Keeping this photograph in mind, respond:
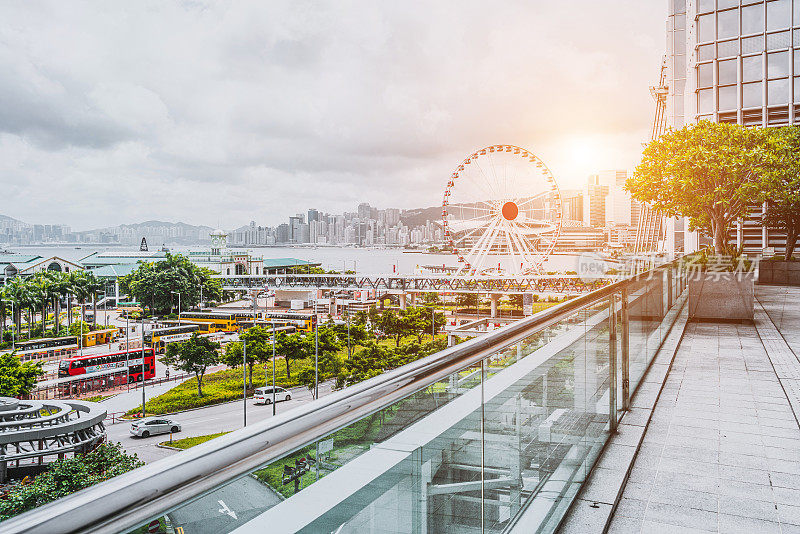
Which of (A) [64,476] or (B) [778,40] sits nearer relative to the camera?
(A) [64,476]

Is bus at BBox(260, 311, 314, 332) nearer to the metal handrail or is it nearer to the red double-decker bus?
the red double-decker bus

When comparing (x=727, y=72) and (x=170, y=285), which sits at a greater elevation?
(x=727, y=72)

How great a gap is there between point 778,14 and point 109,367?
129 ft

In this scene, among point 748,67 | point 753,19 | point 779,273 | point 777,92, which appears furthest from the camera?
point 748,67

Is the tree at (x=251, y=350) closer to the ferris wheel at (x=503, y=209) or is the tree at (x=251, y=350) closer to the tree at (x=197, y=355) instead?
the tree at (x=197, y=355)

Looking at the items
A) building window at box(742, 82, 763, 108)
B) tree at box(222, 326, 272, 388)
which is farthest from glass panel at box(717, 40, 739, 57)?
tree at box(222, 326, 272, 388)

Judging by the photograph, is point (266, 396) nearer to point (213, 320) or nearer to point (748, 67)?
point (213, 320)

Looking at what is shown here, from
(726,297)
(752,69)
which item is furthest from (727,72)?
(726,297)

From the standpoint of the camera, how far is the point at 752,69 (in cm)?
2481

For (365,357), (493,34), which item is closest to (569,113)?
(493,34)

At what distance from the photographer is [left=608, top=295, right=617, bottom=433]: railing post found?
325 centimetres

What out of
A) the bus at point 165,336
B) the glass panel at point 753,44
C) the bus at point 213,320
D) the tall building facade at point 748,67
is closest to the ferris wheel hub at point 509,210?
the tall building facade at point 748,67

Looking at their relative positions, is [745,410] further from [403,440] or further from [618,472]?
[403,440]

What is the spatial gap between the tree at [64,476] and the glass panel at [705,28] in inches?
1111
